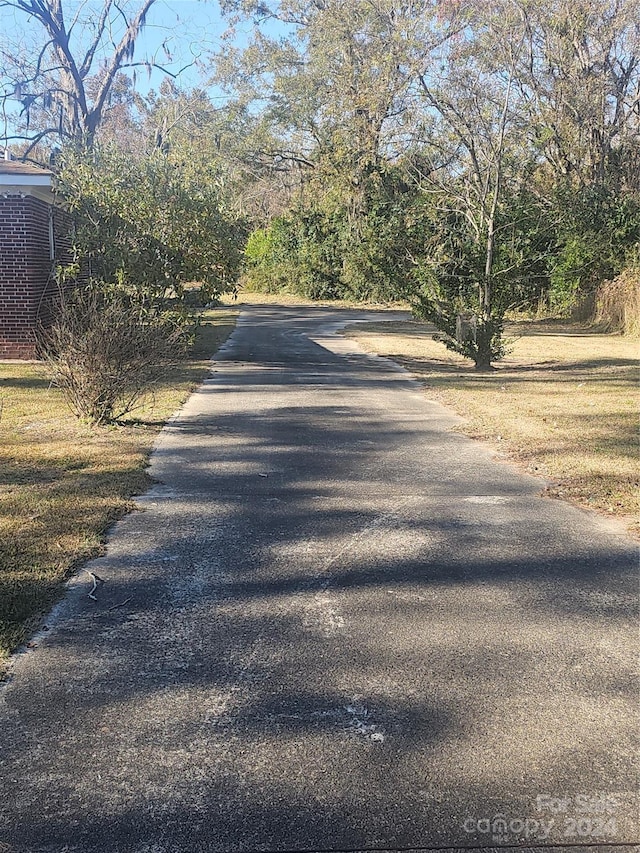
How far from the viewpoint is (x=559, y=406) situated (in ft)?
35.6

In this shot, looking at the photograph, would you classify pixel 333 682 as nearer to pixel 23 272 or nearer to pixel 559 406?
pixel 559 406

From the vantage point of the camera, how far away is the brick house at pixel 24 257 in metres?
14.9

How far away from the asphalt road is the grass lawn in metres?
0.17

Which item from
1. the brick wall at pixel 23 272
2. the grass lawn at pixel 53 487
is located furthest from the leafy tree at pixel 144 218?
the grass lawn at pixel 53 487

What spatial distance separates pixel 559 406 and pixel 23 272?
9717 millimetres

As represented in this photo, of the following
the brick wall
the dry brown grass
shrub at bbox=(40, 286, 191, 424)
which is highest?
the brick wall

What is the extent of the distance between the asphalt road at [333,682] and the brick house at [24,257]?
10.00 metres

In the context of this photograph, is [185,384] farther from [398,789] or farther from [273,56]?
[273,56]

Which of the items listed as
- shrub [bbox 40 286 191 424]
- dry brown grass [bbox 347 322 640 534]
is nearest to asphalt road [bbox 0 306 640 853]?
dry brown grass [bbox 347 322 640 534]

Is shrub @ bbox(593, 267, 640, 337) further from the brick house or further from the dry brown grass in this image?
the brick house

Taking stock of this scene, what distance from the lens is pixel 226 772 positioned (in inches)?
110

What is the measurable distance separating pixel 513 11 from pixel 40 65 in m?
29.9

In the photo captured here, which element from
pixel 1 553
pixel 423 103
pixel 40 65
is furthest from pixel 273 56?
pixel 1 553

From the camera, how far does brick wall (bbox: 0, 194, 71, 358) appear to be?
591 inches
